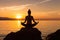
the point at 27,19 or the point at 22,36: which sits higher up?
the point at 27,19

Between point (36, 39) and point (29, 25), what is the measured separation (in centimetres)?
130

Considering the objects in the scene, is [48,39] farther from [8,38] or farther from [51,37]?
[8,38]

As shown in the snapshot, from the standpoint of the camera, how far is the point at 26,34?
19641mm

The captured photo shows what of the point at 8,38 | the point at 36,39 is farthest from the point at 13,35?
the point at 36,39

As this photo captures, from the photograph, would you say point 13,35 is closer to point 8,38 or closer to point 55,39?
point 8,38

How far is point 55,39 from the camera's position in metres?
20.0

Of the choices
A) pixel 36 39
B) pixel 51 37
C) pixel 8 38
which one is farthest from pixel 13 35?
pixel 51 37

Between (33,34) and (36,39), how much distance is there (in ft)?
1.58

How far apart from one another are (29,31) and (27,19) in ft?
4.19

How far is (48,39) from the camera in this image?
2055 cm

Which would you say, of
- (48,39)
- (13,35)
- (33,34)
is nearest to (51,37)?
(48,39)

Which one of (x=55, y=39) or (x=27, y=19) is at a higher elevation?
(x=27, y=19)

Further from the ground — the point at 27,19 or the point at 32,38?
the point at 27,19

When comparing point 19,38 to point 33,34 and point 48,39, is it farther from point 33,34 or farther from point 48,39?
point 48,39
